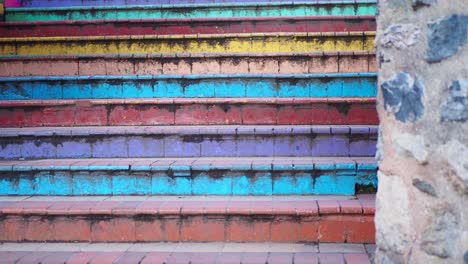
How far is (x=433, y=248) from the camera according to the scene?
1724mm

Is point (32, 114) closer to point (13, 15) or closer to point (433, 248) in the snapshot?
point (13, 15)

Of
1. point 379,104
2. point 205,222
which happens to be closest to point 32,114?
point 205,222

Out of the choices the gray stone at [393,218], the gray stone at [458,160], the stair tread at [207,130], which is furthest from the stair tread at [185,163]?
the gray stone at [458,160]

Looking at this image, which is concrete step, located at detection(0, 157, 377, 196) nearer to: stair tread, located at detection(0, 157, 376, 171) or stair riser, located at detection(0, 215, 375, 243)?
stair tread, located at detection(0, 157, 376, 171)

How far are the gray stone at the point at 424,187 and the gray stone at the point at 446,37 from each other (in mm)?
432

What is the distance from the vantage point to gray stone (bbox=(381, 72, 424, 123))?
173 cm

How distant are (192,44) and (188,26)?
488 millimetres

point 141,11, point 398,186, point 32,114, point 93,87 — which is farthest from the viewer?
point 141,11

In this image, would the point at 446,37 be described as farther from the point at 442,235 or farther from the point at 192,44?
the point at 192,44

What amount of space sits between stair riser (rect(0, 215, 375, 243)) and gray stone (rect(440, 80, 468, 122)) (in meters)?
1.15

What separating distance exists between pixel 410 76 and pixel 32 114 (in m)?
3.08

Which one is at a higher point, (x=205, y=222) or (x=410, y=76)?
(x=410, y=76)

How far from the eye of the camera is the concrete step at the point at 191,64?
4.19 m

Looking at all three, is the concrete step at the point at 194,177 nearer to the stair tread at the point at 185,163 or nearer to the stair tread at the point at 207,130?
the stair tread at the point at 185,163
